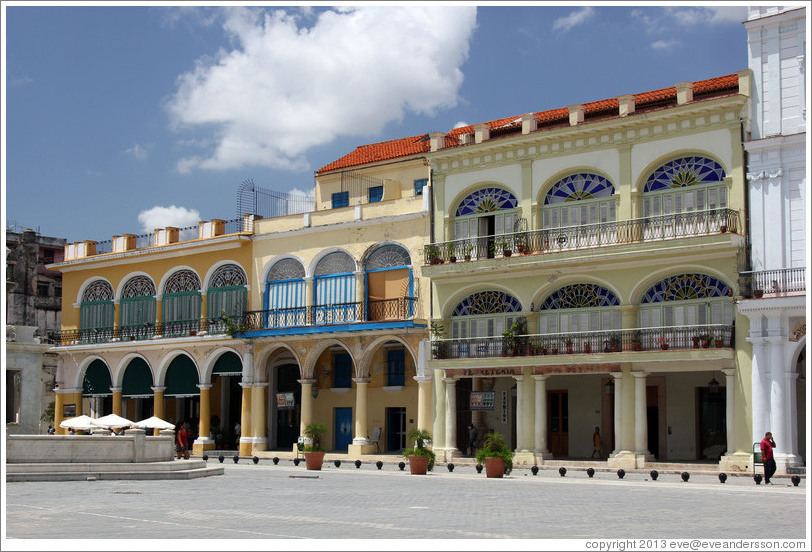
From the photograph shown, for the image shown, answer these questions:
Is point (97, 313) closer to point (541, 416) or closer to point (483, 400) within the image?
point (483, 400)

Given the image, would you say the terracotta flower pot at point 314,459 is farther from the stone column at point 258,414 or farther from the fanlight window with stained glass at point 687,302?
the fanlight window with stained glass at point 687,302

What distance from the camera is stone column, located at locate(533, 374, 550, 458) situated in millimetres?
34469

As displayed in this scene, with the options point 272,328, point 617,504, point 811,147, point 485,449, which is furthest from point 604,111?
point 811,147

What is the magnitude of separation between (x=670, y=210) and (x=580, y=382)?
708cm

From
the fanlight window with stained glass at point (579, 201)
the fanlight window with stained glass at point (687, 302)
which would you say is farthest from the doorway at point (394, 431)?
the fanlight window with stained glass at point (687, 302)

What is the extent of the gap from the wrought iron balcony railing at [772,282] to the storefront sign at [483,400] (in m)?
9.88

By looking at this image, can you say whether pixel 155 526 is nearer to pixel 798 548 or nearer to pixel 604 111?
pixel 798 548

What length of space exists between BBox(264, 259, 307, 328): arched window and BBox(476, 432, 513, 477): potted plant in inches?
554

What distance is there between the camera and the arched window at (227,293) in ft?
143

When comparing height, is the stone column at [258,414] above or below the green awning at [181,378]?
below

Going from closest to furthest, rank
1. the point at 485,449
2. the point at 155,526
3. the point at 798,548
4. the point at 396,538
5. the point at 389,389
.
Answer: the point at 798,548 < the point at 396,538 < the point at 155,526 < the point at 485,449 < the point at 389,389

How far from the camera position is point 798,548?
1269cm

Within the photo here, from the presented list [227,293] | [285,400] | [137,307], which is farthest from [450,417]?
[137,307]

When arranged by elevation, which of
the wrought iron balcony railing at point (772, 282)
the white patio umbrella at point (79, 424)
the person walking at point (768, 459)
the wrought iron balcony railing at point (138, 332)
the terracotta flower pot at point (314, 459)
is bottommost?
the terracotta flower pot at point (314, 459)
